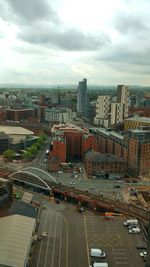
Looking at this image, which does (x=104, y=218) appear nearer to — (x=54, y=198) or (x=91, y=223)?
(x=91, y=223)

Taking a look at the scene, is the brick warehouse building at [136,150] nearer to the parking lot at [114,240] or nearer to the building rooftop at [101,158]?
the building rooftop at [101,158]

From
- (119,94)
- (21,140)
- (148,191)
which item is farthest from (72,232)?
(119,94)

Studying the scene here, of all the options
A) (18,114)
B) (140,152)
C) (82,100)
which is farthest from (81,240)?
(82,100)

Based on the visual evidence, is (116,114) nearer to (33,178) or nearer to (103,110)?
(103,110)

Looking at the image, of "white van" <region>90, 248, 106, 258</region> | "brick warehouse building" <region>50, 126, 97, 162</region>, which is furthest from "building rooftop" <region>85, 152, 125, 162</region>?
"white van" <region>90, 248, 106, 258</region>

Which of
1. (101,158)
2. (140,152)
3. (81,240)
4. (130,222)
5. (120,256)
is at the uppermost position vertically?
(140,152)

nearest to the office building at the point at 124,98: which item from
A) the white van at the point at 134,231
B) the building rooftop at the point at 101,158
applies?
the building rooftop at the point at 101,158
